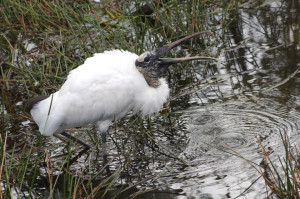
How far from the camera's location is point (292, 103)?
4676mm

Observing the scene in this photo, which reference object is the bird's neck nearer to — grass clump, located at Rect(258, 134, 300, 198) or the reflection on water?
the reflection on water

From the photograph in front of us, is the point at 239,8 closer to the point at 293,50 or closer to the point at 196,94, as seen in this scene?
the point at 293,50

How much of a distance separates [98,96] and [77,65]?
1067mm

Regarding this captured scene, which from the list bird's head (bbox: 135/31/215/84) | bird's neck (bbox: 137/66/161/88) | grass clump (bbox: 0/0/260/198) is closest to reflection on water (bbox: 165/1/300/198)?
grass clump (bbox: 0/0/260/198)

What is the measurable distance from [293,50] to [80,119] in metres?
2.74

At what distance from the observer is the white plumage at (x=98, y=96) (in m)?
4.05

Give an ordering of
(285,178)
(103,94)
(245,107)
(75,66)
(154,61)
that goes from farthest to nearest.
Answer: (75,66) < (245,107) < (154,61) < (103,94) < (285,178)

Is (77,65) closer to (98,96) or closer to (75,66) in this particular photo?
(75,66)

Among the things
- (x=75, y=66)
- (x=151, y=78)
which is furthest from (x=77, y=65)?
(x=151, y=78)

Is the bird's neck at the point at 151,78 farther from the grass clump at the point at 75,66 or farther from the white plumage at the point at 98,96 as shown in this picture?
the grass clump at the point at 75,66

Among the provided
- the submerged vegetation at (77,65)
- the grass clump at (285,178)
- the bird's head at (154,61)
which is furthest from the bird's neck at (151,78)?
the grass clump at (285,178)

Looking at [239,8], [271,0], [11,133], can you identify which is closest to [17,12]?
[11,133]

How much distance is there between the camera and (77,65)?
506 centimetres

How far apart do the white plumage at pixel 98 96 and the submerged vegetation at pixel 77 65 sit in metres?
0.17
